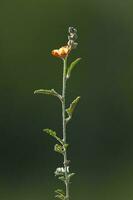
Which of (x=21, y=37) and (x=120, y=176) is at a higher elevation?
A: (x=21, y=37)

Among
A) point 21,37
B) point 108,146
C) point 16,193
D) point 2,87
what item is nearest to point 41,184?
point 16,193

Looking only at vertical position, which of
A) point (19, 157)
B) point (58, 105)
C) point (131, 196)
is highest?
point (58, 105)

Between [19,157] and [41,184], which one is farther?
[19,157]

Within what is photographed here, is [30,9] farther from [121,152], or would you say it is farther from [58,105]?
[121,152]

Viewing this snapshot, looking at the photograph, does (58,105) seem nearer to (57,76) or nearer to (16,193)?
(57,76)

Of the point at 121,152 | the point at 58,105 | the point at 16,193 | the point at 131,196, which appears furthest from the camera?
the point at 58,105

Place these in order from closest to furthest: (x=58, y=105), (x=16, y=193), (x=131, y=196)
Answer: (x=131, y=196) < (x=16, y=193) < (x=58, y=105)

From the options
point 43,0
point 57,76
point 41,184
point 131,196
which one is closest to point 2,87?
point 57,76
